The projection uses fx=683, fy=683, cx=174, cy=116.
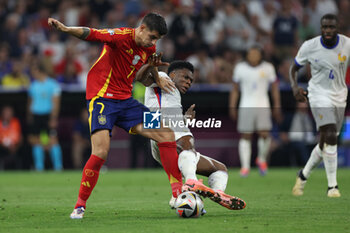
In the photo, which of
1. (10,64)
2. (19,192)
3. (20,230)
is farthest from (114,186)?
(10,64)

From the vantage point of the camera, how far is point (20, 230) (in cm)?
610

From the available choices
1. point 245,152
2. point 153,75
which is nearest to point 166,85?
point 153,75

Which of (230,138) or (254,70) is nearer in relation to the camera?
(254,70)

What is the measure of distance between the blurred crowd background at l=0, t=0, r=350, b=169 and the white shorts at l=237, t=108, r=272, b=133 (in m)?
2.16

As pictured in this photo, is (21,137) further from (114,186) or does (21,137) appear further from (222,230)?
(222,230)

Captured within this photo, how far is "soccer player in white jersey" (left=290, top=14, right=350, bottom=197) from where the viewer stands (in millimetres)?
9531

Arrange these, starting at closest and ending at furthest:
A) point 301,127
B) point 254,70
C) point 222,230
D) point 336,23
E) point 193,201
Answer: point 222,230
point 193,201
point 336,23
point 254,70
point 301,127

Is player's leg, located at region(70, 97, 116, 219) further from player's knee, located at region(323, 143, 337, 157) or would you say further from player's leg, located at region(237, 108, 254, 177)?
player's leg, located at region(237, 108, 254, 177)

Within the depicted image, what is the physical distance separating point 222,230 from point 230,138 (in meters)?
12.2

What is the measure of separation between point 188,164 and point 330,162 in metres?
3.13

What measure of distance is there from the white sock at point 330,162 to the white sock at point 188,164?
2909mm

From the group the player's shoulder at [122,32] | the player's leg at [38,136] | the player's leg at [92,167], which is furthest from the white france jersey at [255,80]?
the player's leg at [92,167]

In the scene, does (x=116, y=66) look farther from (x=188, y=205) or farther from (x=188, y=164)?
(x=188, y=205)

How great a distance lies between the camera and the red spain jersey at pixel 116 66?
23.1 feet
